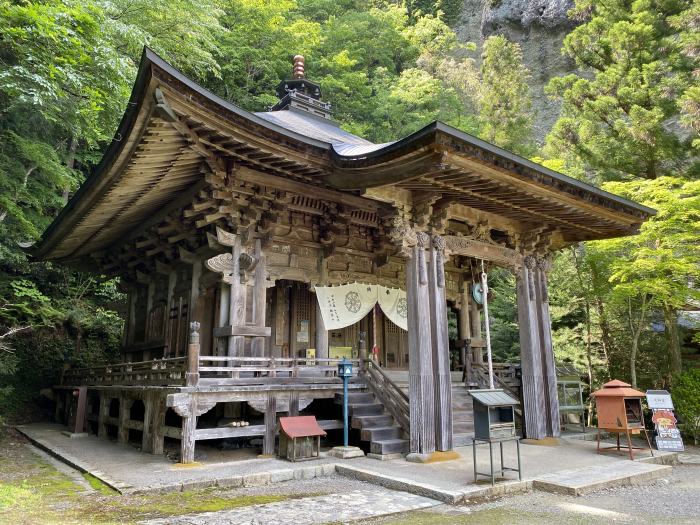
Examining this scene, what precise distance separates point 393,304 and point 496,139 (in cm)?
1572

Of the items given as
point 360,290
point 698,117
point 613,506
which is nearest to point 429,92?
point 698,117

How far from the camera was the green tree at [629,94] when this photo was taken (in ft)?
47.0

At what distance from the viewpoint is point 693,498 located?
5.85 meters

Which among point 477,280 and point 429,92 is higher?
point 429,92

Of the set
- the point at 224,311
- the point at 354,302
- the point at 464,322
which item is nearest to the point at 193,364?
the point at 224,311

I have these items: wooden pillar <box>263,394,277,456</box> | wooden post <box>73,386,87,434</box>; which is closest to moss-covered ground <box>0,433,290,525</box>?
wooden pillar <box>263,394,277,456</box>

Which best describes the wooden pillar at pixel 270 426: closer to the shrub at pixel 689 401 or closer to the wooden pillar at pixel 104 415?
the wooden pillar at pixel 104 415

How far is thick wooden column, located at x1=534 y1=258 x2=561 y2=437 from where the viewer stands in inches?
379

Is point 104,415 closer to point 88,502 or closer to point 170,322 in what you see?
point 170,322

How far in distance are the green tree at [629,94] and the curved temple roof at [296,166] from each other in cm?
574

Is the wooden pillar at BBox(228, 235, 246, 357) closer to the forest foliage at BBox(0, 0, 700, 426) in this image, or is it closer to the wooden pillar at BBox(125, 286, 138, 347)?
the forest foliage at BBox(0, 0, 700, 426)

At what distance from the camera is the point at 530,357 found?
9.52 metres

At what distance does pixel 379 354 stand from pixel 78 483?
7737 millimetres

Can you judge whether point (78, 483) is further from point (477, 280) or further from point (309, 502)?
point (477, 280)
